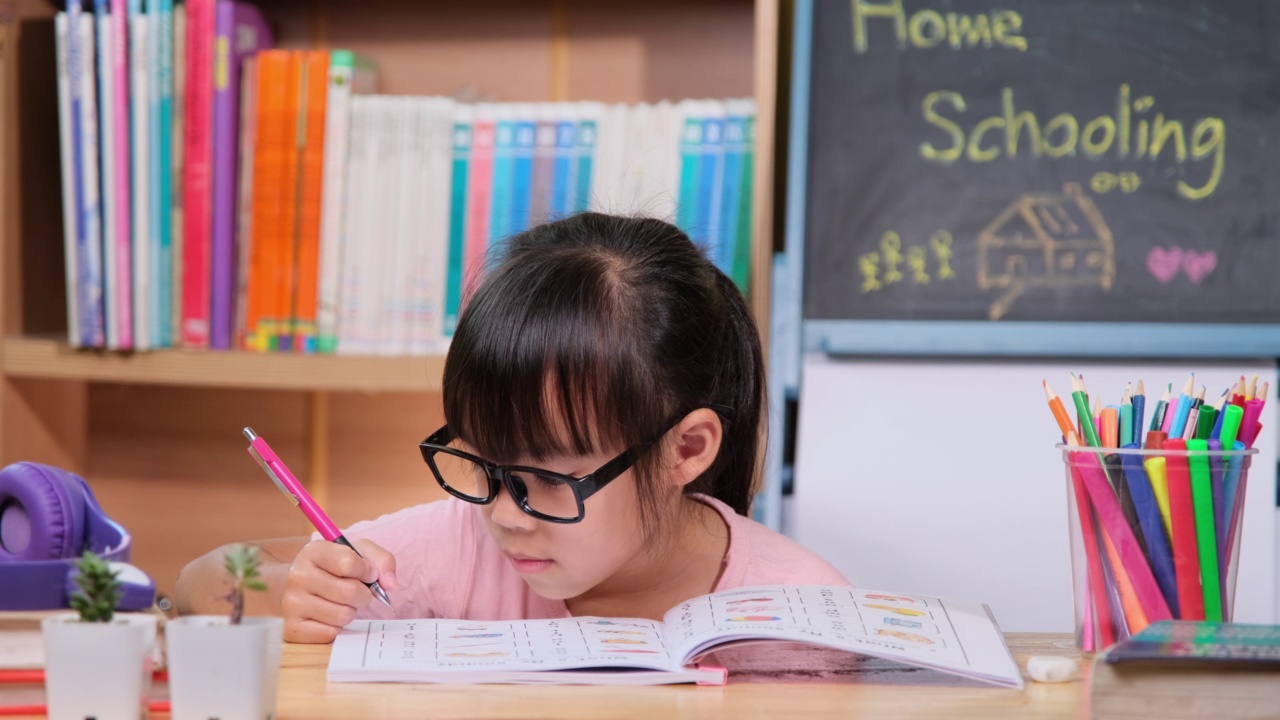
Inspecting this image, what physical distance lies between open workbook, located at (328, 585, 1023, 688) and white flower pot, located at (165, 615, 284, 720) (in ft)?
0.41

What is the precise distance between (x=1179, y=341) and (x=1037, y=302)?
187mm

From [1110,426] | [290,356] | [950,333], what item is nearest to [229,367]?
[290,356]

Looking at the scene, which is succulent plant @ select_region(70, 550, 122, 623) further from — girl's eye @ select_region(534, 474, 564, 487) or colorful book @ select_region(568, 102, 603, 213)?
colorful book @ select_region(568, 102, 603, 213)

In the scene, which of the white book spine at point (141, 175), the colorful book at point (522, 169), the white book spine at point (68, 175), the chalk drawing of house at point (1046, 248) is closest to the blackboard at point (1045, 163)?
the chalk drawing of house at point (1046, 248)

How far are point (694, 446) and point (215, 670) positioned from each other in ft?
1.80

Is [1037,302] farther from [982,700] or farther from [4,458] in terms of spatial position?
[4,458]

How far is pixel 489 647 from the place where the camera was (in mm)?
772

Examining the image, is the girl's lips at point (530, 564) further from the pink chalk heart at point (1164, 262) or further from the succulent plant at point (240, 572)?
the pink chalk heart at point (1164, 262)

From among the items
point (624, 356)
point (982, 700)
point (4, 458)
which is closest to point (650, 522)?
point (624, 356)

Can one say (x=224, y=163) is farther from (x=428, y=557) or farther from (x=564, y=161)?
(x=428, y=557)

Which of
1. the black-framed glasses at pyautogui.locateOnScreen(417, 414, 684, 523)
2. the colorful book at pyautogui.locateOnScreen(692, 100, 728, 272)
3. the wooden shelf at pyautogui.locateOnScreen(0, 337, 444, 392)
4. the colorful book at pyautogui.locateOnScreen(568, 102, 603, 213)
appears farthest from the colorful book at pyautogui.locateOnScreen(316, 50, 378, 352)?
the black-framed glasses at pyautogui.locateOnScreen(417, 414, 684, 523)

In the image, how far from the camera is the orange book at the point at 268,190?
1639mm

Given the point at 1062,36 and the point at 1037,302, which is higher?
the point at 1062,36

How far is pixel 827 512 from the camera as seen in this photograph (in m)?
1.59
